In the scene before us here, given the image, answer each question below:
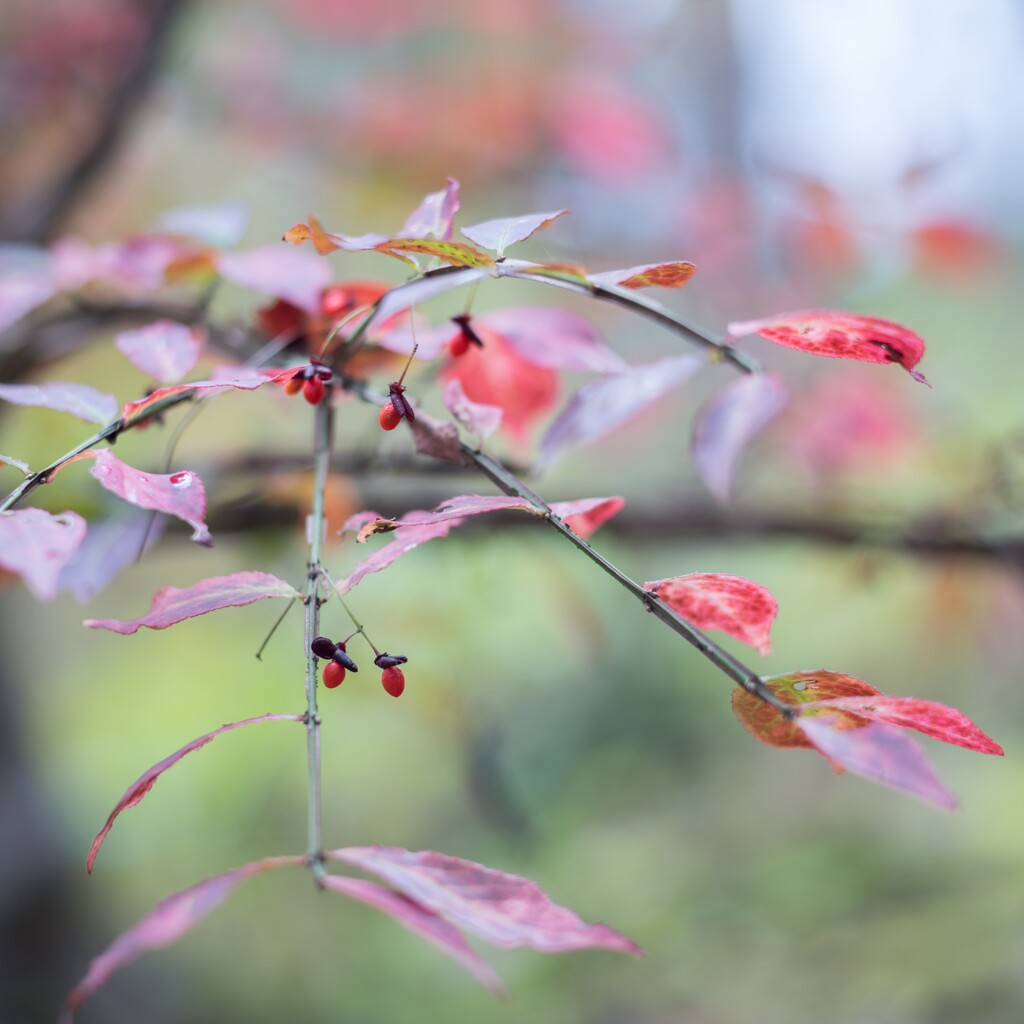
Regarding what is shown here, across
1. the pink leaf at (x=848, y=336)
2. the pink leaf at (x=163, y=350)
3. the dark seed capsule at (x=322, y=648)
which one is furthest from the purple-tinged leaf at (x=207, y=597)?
the pink leaf at (x=848, y=336)

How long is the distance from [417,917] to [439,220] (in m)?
0.27

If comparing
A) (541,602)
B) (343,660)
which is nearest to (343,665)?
(343,660)

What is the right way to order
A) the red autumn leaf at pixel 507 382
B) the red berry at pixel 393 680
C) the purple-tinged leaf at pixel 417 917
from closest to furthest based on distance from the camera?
the purple-tinged leaf at pixel 417 917 < the red berry at pixel 393 680 < the red autumn leaf at pixel 507 382

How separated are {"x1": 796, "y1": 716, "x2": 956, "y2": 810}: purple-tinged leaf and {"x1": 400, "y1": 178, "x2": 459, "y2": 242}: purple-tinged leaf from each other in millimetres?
239

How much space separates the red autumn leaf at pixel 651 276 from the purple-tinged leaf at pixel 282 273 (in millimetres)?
201

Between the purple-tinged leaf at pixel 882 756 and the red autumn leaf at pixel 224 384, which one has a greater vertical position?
the red autumn leaf at pixel 224 384

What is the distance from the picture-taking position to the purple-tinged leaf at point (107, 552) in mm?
513

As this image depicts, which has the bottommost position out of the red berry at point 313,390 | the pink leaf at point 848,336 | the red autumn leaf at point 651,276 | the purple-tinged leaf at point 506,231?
the red berry at point 313,390

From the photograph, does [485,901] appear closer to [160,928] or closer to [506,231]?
[160,928]

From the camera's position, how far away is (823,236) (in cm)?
162

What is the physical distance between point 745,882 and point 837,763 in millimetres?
1931

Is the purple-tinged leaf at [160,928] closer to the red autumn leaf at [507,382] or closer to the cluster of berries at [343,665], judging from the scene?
the cluster of berries at [343,665]

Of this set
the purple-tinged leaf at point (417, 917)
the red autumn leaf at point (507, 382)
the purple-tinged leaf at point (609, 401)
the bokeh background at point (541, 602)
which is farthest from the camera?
the bokeh background at point (541, 602)

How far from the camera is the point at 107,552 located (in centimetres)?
55
